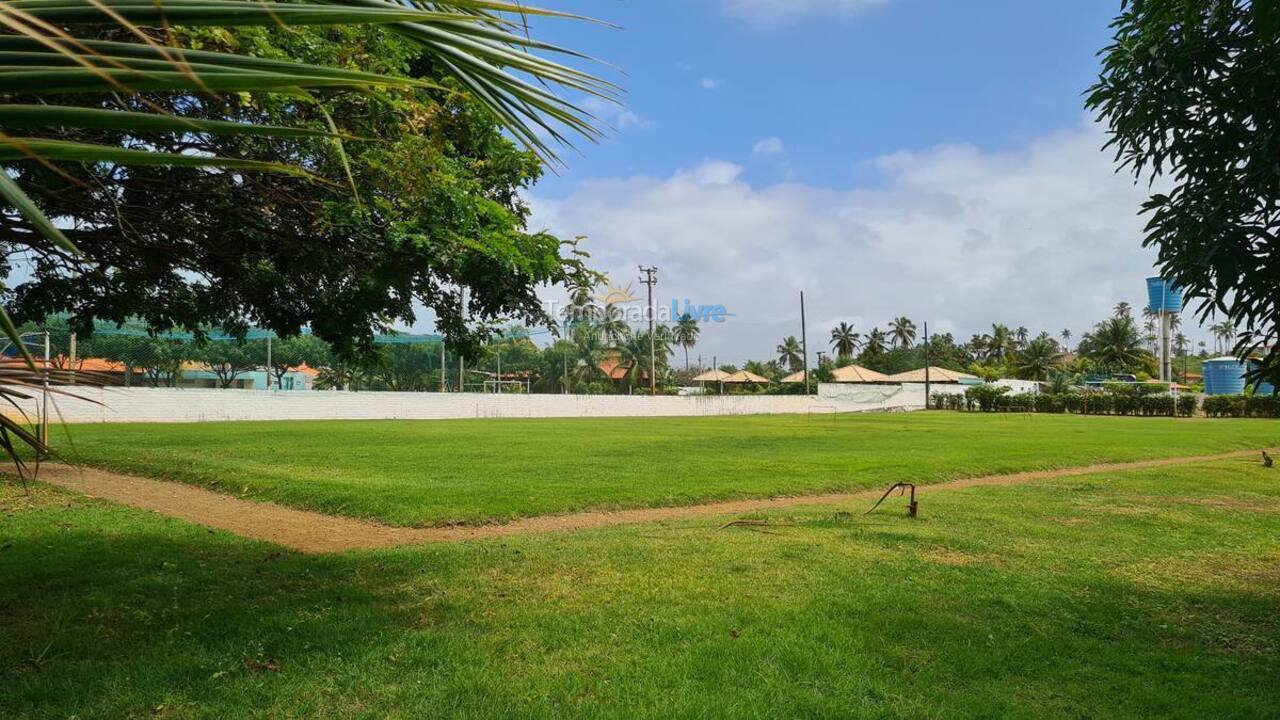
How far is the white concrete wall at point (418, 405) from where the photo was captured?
30656 millimetres

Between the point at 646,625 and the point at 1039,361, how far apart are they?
10031cm

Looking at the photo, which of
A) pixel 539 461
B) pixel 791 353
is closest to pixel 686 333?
pixel 791 353

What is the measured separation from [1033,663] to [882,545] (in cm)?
385

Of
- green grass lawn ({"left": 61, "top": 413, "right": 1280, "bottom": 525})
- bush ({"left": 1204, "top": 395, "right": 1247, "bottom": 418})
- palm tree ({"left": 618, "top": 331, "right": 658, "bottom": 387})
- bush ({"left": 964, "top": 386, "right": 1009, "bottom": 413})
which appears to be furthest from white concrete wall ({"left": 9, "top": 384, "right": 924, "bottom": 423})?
palm tree ({"left": 618, "top": 331, "right": 658, "bottom": 387})

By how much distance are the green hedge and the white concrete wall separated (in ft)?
13.8

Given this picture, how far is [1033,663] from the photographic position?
16.4ft

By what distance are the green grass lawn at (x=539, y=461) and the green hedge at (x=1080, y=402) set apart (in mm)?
31142

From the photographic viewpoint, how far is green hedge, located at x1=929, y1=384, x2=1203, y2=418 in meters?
57.9

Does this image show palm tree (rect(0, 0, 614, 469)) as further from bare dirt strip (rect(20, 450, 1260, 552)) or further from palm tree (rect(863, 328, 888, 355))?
palm tree (rect(863, 328, 888, 355))

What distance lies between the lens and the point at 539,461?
17875mm

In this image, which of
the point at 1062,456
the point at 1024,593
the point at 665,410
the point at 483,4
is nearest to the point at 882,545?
the point at 1024,593

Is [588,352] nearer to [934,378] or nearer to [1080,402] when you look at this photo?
[934,378]

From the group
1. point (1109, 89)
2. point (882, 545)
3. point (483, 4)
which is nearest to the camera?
point (483, 4)

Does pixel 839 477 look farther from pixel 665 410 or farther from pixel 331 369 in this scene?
pixel 331 369
